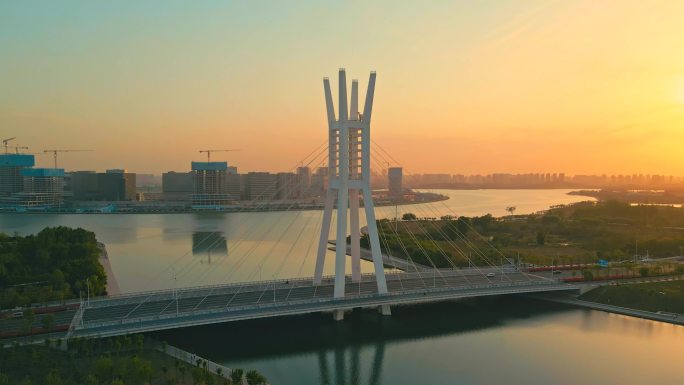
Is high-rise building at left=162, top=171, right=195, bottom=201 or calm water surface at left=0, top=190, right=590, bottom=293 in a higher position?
high-rise building at left=162, top=171, right=195, bottom=201

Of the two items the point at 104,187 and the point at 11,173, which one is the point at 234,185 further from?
the point at 11,173

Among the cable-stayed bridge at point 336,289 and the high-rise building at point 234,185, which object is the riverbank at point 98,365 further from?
the high-rise building at point 234,185

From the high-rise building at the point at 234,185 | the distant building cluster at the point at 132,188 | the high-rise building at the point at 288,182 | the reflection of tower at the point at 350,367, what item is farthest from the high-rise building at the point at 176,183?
the reflection of tower at the point at 350,367

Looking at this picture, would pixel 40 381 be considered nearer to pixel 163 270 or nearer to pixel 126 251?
pixel 163 270

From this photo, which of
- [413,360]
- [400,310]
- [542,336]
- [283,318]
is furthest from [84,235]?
[542,336]

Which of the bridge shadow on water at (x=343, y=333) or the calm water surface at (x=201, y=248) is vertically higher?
the calm water surface at (x=201, y=248)

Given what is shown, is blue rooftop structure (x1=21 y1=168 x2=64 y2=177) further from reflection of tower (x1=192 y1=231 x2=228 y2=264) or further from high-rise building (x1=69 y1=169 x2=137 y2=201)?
reflection of tower (x1=192 y1=231 x2=228 y2=264)

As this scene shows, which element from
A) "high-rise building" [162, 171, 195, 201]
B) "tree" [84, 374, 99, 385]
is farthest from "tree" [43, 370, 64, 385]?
"high-rise building" [162, 171, 195, 201]
